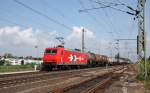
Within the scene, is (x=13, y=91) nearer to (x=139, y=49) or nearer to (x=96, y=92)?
(x=96, y=92)

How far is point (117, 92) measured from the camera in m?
17.9

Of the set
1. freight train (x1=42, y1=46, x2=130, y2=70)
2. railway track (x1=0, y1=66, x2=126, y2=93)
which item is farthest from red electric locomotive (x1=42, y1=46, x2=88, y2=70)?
railway track (x1=0, y1=66, x2=126, y2=93)

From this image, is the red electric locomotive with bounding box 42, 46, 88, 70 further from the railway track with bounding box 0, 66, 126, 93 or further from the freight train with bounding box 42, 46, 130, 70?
the railway track with bounding box 0, 66, 126, 93

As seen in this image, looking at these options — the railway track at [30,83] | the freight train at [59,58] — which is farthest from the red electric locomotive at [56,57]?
the railway track at [30,83]

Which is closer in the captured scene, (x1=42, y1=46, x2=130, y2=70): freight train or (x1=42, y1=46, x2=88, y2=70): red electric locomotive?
(x1=42, y1=46, x2=88, y2=70): red electric locomotive

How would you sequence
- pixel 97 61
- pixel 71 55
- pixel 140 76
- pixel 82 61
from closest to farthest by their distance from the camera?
pixel 140 76 → pixel 71 55 → pixel 82 61 → pixel 97 61

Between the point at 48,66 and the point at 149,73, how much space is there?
18903mm

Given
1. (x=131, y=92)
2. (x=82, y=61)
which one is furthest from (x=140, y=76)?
(x=82, y=61)

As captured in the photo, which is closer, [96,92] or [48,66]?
[96,92]

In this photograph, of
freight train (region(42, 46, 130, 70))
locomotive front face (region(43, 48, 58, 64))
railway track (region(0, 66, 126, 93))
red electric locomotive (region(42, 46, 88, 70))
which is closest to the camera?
railway track (region(0, 66, 126, 93))

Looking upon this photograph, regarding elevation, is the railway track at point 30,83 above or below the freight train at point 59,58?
below

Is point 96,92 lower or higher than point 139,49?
lower

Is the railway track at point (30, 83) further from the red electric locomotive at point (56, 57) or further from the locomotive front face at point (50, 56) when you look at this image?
the red electric locomotive at point (56, 57)

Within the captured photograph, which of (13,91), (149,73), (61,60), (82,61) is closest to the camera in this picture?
(13,91)
